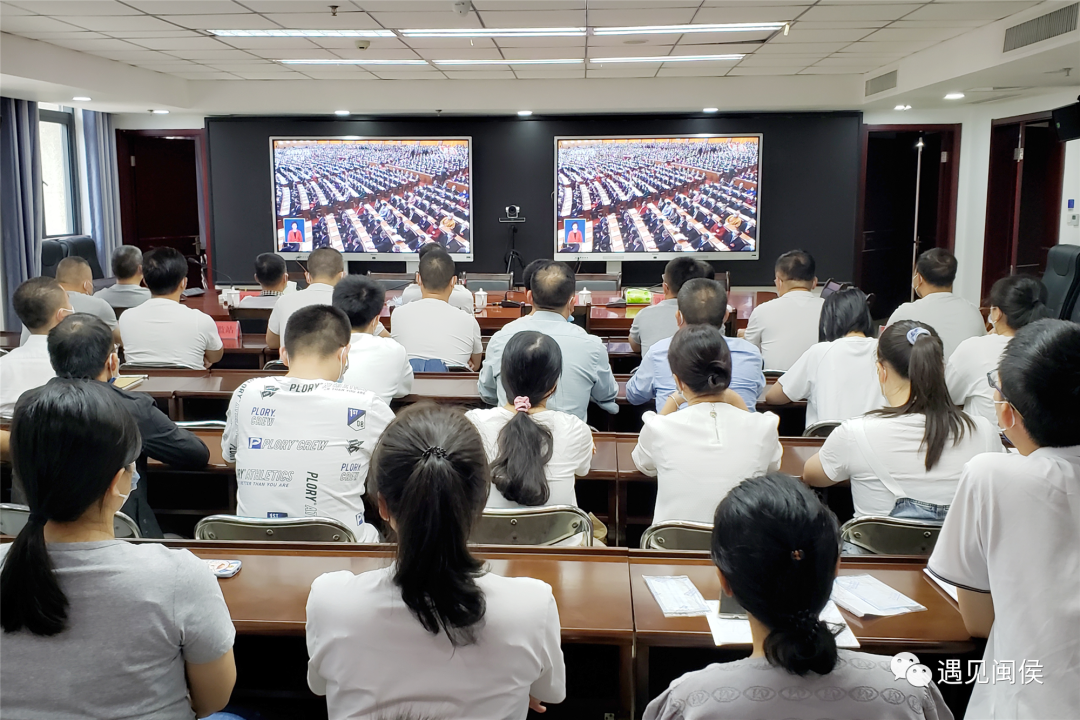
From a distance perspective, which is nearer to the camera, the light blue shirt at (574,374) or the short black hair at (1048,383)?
the short black hair at (1048,383)

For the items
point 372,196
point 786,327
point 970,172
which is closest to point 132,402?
point 786,327

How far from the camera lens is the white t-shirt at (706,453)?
2.28 metres

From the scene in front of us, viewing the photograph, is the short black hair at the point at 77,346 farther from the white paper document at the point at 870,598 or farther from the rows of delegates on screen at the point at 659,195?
the rows of delegates on screen at the point at 659,195

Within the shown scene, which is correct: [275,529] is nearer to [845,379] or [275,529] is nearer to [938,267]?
[845,379]

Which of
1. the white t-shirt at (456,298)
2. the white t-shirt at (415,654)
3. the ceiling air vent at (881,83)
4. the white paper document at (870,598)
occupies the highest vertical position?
the ceiling air vent at (881,83)

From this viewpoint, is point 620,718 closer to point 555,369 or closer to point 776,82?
point 555,369

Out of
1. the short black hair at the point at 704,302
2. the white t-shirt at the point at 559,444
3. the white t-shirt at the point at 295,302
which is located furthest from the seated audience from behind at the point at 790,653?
the white t-shirt at the point at 295,302

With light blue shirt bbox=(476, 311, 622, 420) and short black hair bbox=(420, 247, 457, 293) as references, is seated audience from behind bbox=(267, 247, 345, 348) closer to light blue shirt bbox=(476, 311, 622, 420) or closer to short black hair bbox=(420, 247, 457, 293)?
short black hair bbox=(420, 247, 457, 293)

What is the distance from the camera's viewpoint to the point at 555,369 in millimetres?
2424

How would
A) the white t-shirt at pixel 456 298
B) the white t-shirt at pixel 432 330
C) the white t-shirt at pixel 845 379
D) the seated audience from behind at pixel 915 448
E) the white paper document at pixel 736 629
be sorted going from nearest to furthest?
1. the white paper document at pixel 736 629
2. the seated audience from behind at pixel 915 448
3. the white t-shirt at pixel 845 379
4. the white t-shirt at pixel 432 330
5. the white t-shirt at pixel 456 298

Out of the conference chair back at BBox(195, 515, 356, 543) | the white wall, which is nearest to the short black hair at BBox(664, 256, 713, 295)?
the conference chair back at BBox(195, 515, 356, 543)

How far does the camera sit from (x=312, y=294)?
4863 mm

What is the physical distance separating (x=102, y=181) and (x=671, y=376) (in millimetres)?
8353

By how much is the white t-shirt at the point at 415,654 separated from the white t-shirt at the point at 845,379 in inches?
89.0
